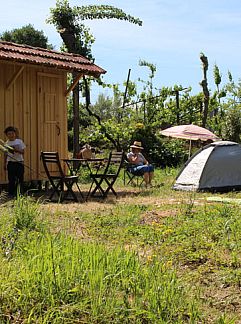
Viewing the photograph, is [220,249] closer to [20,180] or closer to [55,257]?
[55,257]

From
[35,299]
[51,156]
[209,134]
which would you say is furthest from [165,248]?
[209,134]

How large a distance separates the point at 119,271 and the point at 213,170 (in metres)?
8.29

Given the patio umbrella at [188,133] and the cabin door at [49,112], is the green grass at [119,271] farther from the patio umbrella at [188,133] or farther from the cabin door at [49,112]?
the patio umbrella at [188,133]

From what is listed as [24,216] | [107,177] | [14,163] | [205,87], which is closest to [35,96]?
Result: [14,163]

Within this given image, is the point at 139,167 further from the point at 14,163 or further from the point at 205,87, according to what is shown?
the point at 205,87

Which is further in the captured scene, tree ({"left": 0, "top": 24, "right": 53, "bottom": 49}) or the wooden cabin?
tree ({"left": 0, "top": 24, "right": 53, "bottom": 49})

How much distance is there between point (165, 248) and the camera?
609cm

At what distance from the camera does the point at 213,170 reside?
40.1ft

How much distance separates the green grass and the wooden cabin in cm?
414

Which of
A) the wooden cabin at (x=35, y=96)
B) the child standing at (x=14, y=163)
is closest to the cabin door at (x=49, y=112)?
the wooden cabin at (x=35, y=96)

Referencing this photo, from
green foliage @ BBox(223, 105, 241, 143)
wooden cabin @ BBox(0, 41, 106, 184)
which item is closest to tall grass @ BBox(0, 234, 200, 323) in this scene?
wooden cabin @ BBox(0, 41, 106, 184)

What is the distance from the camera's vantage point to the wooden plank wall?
10.9 m

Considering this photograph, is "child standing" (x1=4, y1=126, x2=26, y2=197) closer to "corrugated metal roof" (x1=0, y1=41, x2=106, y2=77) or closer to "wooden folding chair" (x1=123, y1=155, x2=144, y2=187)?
"corrugated metal roof" (x1=0, y1=41, x2=106, y2=77)

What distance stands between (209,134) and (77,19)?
19.4 ft
